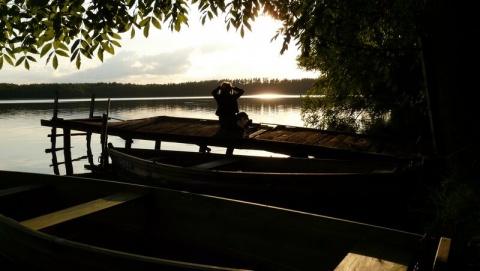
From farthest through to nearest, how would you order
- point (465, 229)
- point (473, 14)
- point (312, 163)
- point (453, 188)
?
point (312, 163), point (453, 188), point (473, 14), point (465, 229)

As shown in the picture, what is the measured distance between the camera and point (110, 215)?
5.91 m

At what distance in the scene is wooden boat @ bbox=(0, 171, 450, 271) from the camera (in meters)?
3.55

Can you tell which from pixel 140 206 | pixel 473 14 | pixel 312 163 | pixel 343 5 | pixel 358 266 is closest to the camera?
pixel 358 266

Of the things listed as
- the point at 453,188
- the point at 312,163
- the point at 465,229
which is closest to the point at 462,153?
the point at 453,188

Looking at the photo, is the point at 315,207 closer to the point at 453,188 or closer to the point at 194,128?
the point at 453,188

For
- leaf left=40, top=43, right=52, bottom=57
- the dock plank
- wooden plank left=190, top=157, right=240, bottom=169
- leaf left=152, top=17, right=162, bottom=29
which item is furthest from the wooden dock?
leaf left=40, top=43, right=52, bottom=57

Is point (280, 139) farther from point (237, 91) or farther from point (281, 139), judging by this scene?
point (237, 91)

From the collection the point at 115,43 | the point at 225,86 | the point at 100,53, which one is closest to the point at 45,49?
the point at 100,53

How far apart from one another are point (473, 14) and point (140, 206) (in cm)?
512

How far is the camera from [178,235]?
541 centimetres

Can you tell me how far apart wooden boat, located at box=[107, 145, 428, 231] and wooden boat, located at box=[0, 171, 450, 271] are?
251 cm

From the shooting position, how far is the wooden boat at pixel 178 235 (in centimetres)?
355

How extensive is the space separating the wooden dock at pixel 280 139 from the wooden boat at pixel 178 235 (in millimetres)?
4686

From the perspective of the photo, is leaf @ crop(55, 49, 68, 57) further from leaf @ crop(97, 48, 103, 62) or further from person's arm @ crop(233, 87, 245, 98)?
person's arm @ crop(233, 87, 245, 98)
